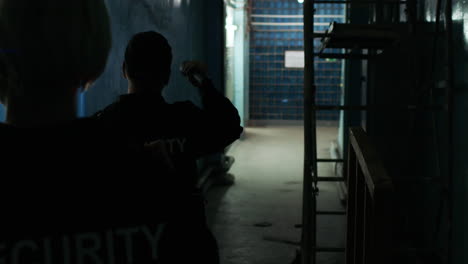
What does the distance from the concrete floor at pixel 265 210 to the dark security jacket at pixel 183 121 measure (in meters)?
1.98

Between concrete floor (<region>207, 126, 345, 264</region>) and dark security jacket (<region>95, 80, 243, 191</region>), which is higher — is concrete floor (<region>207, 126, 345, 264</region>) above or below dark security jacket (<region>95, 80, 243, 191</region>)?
below

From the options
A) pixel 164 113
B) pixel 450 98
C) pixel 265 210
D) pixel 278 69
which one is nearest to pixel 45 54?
pixel 164 113

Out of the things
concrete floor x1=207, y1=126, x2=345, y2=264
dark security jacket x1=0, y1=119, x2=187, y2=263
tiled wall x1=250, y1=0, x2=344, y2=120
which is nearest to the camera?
dark security jacket x1=0, y1=119, x2=187, y2=263

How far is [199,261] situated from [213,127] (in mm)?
754

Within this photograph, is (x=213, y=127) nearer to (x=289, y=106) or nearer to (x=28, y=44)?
(x=28, y=44)

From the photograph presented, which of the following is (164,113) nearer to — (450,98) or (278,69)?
(450,98)

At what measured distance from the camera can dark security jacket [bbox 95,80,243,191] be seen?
4.56 feet

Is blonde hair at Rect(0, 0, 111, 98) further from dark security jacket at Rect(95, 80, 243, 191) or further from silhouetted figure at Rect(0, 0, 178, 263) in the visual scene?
dark security jacket at Rect(95, 80, 243, 191)

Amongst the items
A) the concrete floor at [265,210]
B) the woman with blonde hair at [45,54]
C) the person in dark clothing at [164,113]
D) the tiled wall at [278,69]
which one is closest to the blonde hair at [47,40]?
the woman with blonde hair at [45,54]

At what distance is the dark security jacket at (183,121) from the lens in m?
1.39

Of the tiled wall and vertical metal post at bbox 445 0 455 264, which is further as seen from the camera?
the tiled wall

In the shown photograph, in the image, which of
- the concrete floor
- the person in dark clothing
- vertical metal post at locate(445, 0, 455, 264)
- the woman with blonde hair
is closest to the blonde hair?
the woman with blonde hair

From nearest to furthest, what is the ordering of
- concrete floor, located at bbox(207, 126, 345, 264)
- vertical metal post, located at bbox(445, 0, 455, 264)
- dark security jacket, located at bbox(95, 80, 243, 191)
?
dark security jacket, located at bbox(95, 80, 243, 191) < vertical metal post, located at bbox(445, 0, 455, 264) < concrete floor, located at bbox(207, 126, 345, 264)

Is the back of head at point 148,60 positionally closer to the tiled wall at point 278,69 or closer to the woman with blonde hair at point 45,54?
the woman with blonde hair at point 45,54
